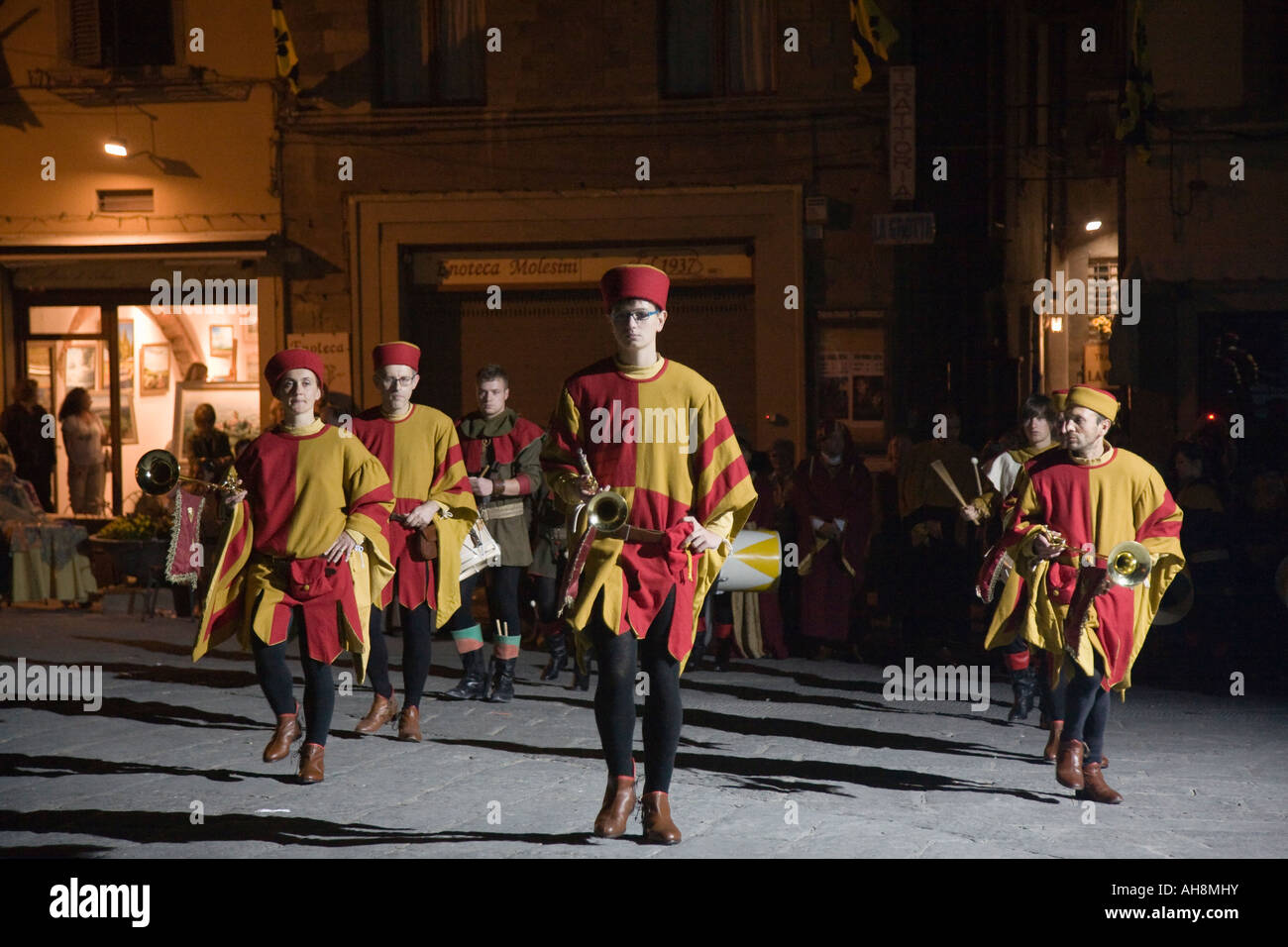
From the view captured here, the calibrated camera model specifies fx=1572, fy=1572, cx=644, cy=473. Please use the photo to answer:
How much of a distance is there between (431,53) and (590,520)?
1329 centimetres

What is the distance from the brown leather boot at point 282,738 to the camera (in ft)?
23.4

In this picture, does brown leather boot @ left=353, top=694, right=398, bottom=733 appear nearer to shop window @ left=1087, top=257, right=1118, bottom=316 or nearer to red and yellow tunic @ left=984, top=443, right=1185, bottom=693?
red and yellow tunic @ left=984, top=443, right=1185, bottom=693

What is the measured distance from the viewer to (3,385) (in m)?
18.2

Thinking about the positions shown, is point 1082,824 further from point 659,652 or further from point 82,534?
point 82,534

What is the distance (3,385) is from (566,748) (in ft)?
42.1

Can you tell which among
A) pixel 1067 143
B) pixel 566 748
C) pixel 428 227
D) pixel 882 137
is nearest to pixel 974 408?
pixel 1067 143

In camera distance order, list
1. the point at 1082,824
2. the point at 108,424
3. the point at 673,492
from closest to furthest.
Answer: the point at 673,492 → the point at 1082,824 → the point at 108,424

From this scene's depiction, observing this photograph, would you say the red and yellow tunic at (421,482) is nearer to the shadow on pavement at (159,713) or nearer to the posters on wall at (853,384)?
the shadow on pavement at (159,713)

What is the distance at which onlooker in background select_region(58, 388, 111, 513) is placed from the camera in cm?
1745

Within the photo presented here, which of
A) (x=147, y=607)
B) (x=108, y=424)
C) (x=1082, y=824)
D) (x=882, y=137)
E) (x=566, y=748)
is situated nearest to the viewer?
(x=1082, y=824)

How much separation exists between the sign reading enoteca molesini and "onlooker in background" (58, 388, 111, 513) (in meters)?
3.95

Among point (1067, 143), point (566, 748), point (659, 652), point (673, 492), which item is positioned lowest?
point (566, 748)

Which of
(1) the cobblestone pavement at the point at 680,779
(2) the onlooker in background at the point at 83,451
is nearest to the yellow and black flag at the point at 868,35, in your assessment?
(1) the cobblestone pavement at the point at 680,779

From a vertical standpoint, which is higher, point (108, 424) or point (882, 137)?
point (882, 137)
